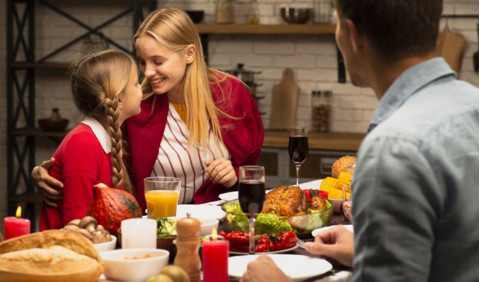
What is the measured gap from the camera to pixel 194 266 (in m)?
1.46

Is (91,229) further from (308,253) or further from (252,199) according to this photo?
(308,253)

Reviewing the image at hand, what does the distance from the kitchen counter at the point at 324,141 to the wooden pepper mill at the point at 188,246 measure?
10.1 feet

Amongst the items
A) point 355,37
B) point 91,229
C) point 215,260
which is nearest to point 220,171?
point 91,229

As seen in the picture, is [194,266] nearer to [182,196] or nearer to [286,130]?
[182,196]

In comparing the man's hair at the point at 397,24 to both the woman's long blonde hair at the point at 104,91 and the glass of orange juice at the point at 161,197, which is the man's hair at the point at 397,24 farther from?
the woman's long blonde hair at the point at 104,91

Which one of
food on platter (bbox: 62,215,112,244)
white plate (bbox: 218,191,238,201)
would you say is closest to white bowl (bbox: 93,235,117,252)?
food on platter (bbox: 62,215,112,244)

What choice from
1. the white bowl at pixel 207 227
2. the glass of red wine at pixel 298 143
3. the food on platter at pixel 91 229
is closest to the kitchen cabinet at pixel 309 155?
the glass of red wine at pixel 298 143

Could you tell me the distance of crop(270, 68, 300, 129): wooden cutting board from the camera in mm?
5121

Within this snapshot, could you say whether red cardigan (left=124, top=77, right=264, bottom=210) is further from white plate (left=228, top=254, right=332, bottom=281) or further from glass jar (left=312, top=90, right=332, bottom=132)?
glass jar (left=312, top=90, right=332, bottom=132)

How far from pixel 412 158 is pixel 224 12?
406 centimetres

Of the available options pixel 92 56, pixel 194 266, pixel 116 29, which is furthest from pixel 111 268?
pixel 116 29

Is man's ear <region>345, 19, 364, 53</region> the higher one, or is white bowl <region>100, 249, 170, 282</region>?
man's ear <region>345, 19, 364, 53</region>

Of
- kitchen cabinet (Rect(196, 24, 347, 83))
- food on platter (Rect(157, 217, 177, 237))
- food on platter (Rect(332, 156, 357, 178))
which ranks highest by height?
kitchen cabinet (Rect(196, 24, 347, 83))

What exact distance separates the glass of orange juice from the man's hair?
0.93 m
